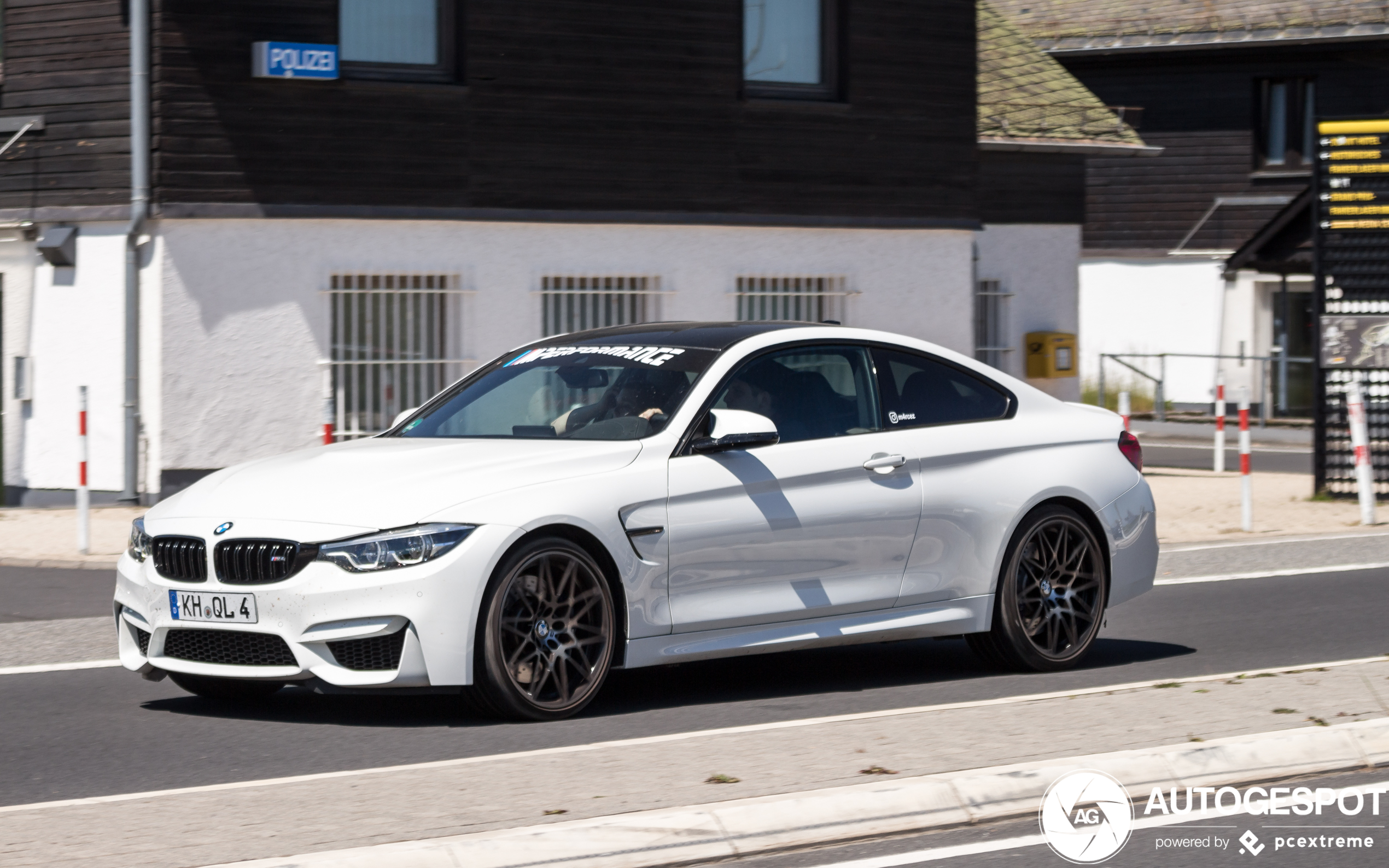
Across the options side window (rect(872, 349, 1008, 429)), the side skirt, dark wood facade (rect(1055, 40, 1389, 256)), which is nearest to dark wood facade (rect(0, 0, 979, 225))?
side window (rect(872, 349, 1008, 429))

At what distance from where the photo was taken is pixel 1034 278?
26.1m

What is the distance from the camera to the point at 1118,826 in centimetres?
618

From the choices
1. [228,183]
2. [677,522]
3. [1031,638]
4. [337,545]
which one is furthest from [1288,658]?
[228,183]

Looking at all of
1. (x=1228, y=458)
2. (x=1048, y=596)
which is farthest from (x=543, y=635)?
(x=1228, y=458)

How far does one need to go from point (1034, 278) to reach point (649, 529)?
744 inches

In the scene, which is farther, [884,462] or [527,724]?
[884,462]

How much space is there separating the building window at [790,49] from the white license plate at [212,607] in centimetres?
1451

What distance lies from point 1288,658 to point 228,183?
1151 centimetres

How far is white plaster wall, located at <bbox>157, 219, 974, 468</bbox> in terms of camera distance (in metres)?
18.2

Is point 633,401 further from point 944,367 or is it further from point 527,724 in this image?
point 944,367

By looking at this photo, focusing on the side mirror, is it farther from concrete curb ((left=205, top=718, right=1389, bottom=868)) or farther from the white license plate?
concrete curb ((left=205, top=718, right=1389, bottom=868))

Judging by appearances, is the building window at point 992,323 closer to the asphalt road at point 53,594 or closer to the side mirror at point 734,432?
the asphalt road at point 53,594

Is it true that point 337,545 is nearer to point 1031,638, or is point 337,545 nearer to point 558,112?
point 1031,638

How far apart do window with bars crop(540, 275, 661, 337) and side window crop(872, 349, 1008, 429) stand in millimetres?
11121
